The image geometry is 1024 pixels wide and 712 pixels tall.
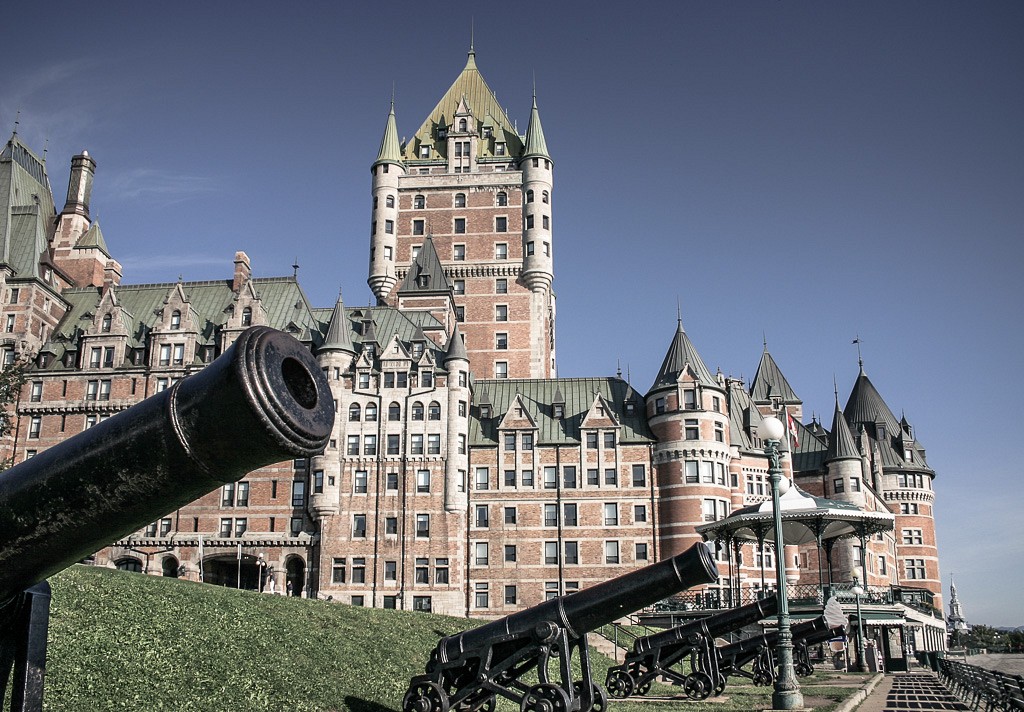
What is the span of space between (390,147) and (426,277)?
14098 mm

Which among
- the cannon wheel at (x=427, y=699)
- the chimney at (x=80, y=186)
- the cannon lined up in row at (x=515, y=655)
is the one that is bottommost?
the cannon wheel at (x=427, y=699)

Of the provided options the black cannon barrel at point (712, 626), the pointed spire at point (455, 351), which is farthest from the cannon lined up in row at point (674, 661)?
the pointed spire at point (455, 351)

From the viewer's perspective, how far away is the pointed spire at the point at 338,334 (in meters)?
61.9

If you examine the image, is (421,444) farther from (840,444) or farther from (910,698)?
(910,698)

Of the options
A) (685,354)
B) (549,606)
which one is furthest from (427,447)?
(549,606)

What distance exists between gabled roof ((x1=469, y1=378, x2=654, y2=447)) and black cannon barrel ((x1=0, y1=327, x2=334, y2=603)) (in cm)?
5706

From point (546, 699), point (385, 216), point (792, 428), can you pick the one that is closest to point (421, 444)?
point (385, 216)

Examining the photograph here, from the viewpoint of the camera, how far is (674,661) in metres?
23.4

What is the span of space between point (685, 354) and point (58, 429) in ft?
134

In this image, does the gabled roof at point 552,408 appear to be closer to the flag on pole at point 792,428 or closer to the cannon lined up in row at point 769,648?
the flag on pole at point 792,428

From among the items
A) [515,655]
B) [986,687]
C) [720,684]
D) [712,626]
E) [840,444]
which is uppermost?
[840,444]

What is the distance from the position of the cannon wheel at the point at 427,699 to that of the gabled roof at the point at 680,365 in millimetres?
47233

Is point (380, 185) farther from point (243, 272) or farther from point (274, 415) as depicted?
point (274, 415)

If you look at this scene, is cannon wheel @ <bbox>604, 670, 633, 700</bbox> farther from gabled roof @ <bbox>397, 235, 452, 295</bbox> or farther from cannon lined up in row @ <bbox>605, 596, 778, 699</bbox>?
gabled roof @ <bbox>397, 235, 452, 295</bbox>
